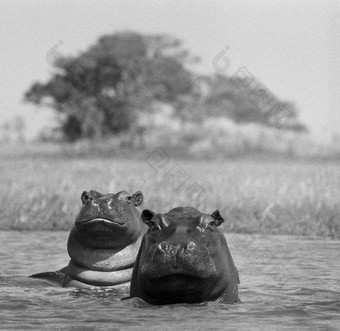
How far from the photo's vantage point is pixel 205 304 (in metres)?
7.99

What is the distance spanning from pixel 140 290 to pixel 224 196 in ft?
32.3

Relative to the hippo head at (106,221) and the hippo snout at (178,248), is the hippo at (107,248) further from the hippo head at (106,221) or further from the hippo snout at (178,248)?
the hippo snout at (178,248)

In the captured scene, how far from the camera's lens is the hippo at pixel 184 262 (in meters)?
7.69

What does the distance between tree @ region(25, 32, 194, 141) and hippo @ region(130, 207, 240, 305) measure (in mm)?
42112

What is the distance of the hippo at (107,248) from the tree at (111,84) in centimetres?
4013

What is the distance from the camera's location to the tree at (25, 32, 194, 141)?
5088cm

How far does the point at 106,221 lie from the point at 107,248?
0.44m

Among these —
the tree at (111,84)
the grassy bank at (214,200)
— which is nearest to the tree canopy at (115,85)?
the tree at (111,84)

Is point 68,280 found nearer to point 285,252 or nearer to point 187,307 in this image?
point 187,307

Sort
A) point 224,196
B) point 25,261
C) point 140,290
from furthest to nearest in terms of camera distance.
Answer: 1. point 224,196
2. point 25,261
3. point 140,290

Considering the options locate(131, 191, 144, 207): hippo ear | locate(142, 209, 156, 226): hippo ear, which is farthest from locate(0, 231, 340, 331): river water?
locate(131, 191, 144, 207): hippo ear

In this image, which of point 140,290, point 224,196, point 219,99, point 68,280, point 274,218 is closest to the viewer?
point 140,290

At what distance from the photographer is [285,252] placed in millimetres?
13297

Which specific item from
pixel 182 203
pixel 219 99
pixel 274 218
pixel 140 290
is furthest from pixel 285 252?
pixel 219 99
